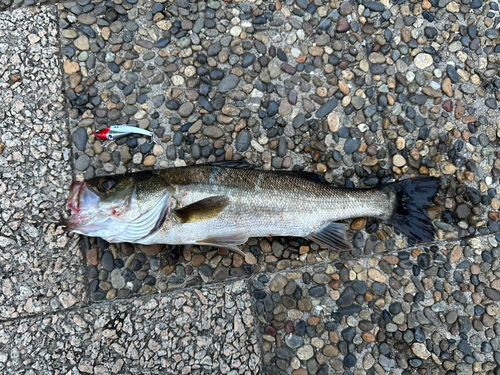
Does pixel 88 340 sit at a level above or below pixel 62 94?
below

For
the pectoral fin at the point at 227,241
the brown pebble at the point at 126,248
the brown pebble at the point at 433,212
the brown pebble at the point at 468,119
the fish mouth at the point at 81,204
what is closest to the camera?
the fish mouth at the point at 81,204

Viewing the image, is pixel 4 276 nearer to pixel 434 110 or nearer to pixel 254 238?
pixel 254 238

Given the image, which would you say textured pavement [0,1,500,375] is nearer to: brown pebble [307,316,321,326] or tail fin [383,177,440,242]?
brown pebble [307,316,321,326]

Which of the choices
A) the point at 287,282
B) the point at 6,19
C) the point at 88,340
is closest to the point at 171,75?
the point at 6,19

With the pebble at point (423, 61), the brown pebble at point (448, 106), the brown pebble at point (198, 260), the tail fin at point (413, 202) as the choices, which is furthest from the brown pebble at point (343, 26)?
the brown pebble at point (198, 260)

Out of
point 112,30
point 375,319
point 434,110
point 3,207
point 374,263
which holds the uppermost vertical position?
point 112,30

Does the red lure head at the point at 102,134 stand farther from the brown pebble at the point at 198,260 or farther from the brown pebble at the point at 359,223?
the brown pebble at the point at 359,223

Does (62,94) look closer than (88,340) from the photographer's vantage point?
No
